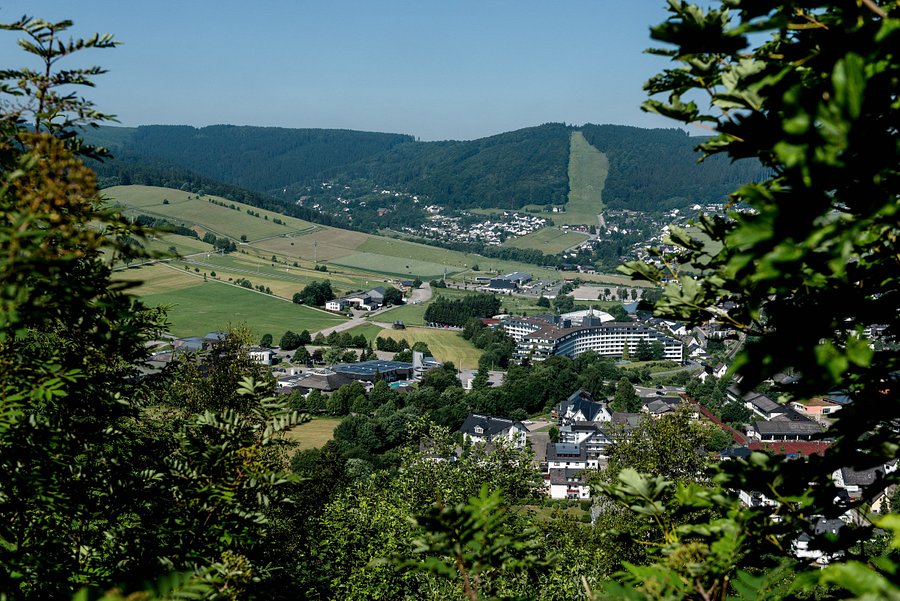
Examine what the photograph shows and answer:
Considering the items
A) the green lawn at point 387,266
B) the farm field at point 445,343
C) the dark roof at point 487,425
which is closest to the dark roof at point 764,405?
the dark roof at point 487,425

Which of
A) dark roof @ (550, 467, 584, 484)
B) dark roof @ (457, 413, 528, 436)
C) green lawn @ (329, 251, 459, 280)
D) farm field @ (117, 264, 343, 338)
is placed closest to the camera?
dark roof @ (550, 467, 584, 484)

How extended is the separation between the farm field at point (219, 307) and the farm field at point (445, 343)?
1448cm

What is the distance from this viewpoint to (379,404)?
80.0 meters

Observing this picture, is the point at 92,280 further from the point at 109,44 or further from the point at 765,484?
the point at 765,484

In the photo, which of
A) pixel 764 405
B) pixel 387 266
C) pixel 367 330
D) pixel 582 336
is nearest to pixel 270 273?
pixel 367 330

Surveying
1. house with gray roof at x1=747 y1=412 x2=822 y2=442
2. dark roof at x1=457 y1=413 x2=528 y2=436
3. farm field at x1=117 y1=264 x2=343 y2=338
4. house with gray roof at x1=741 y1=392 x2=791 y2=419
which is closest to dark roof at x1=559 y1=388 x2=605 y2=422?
dark roof at x1=457 y1=413 x2=528 y2=436

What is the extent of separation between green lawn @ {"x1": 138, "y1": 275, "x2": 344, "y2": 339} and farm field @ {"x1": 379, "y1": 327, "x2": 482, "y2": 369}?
14.3 meters

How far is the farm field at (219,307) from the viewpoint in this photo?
108875mm

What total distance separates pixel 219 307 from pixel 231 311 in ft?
7.18

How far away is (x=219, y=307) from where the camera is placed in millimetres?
117625

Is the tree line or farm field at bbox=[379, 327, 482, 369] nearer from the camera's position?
farm field at bbox=[379, 327, 482, 369]

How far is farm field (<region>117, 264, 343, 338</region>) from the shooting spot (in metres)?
109

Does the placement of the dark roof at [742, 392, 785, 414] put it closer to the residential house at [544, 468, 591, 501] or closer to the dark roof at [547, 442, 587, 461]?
the dark roof at [547, 442, 587, 461]

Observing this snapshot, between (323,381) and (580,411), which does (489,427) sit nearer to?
(580,411)
